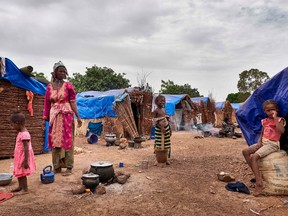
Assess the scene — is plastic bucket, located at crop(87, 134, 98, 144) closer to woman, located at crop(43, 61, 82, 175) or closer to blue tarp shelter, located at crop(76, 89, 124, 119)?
blue tarp shelter, located at crop(76, 89, 124, 119)

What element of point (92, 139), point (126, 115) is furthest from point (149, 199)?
point (126, 115)

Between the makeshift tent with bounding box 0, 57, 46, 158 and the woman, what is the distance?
2.36m

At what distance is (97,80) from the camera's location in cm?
2708

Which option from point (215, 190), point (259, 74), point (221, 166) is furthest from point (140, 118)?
point (259, 74)

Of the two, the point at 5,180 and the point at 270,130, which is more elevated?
the point at 270,130

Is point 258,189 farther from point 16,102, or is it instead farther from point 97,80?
point 97,80

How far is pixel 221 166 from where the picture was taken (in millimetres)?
5445

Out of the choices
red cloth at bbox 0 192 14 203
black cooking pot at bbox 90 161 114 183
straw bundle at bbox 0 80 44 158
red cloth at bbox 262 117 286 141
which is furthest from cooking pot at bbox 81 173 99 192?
straw bundle at bbox 0 80 44 158

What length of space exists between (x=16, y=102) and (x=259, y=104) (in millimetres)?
5859

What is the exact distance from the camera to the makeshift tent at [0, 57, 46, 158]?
242 inches

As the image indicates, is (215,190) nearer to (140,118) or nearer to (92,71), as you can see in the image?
(140,118)

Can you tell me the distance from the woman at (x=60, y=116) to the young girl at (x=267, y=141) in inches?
119

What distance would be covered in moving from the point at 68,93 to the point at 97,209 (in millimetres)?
2367

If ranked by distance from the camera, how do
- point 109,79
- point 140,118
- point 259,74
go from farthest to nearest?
point 259,74 < point 109,79 < point 140,118
